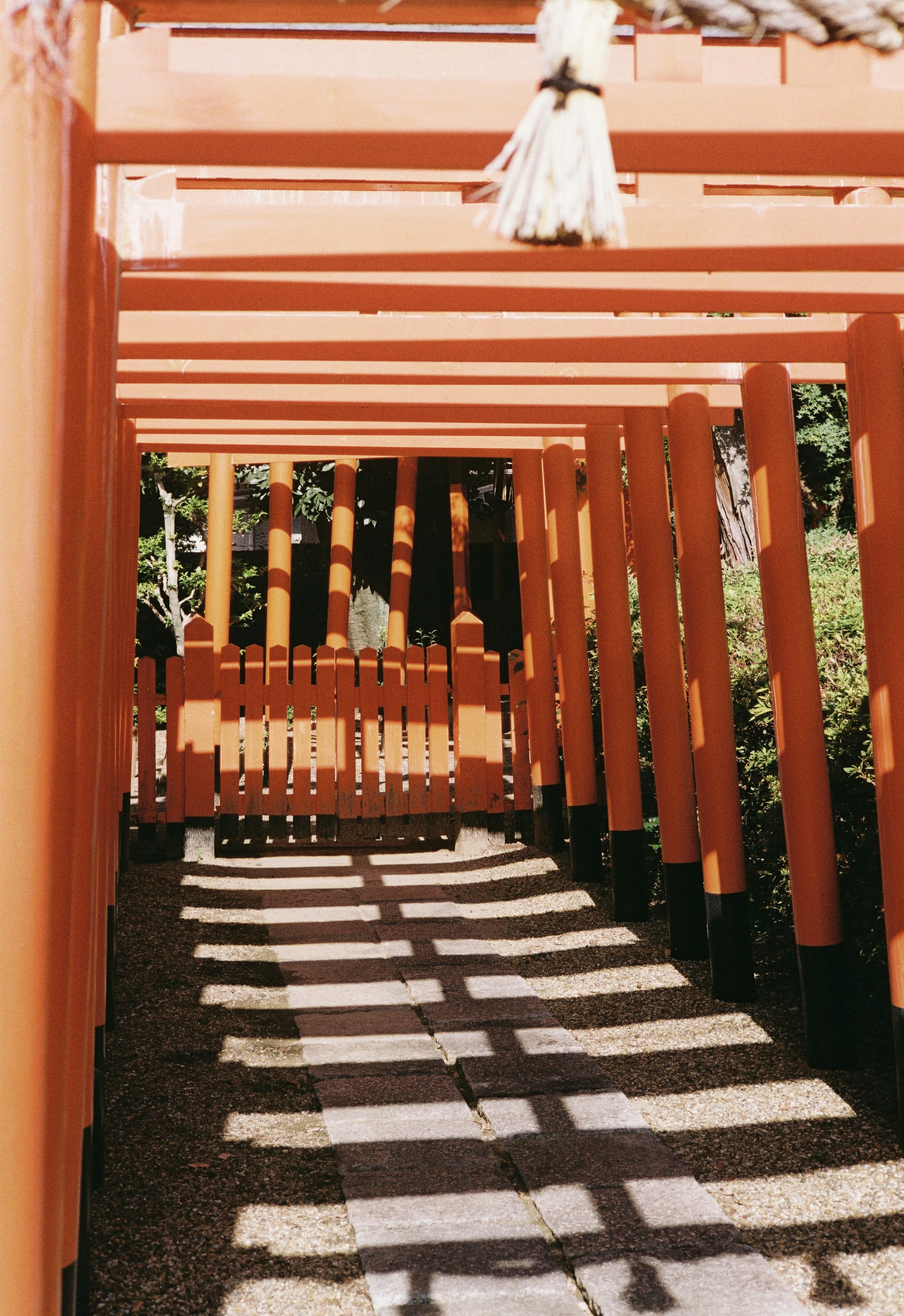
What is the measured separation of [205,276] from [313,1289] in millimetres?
2614

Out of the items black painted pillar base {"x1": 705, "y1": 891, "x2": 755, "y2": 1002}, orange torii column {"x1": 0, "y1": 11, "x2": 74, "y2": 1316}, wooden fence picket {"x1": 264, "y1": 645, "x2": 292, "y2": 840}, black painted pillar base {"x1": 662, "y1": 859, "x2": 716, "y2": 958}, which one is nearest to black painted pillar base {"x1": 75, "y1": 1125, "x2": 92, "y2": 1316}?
orange torii column {"x1": 0, "y1": 11, "x2": 74, "y2": 1316}

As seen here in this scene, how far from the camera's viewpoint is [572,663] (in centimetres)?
701

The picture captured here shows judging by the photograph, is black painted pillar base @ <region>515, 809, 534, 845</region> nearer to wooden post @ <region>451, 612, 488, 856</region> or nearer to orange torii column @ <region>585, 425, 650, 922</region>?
wooden post @ <region>451, 612, 488, 856</region>

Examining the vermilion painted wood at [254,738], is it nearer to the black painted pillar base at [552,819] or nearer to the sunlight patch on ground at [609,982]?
the black painted pillar base at [552,819]

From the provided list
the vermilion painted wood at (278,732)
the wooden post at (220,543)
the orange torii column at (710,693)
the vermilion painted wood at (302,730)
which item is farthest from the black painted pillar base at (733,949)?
the wooden post at (220,543)

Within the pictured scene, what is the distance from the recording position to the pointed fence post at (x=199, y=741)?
25.4 ft

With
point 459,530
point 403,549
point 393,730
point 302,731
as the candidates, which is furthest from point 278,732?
point 459,530

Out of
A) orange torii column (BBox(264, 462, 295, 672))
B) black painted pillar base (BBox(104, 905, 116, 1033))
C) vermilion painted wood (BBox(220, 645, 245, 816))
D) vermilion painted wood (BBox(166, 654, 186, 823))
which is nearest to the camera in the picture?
black painted pillar base (BBox(104, 905, 116, 1033))

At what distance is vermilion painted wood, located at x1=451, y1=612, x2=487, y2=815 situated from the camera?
26.4ft

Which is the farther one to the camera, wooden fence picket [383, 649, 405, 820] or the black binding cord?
wooden fence picket [383, 649, 405, 820]

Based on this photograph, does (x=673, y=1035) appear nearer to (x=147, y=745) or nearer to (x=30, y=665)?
(x=30, y=665)

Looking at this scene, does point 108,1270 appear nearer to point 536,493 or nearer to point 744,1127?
point 744,1127

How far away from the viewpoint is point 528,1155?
10.6 feet

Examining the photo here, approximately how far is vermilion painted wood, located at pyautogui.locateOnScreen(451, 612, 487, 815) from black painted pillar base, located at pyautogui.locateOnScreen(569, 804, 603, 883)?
129cm
